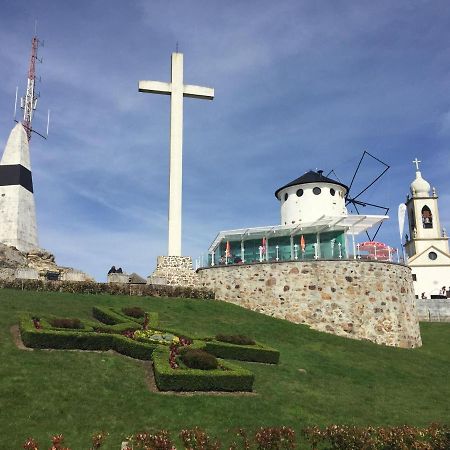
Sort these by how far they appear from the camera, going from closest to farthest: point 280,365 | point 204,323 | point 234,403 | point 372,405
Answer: point 234,403
point 372,405
point 280,365
point 204,323

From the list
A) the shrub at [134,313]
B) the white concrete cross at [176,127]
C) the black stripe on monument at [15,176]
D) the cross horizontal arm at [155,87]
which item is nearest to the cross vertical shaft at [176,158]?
the white concrete cross at [176,127]

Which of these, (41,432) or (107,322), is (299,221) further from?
(41,432)

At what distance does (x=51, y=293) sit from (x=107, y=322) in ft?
23.2

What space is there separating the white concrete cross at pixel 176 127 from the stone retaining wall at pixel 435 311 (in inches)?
1068

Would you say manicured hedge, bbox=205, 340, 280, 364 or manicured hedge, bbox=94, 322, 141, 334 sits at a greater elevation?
manicured hedge, bbox=94, 322, 141, 334

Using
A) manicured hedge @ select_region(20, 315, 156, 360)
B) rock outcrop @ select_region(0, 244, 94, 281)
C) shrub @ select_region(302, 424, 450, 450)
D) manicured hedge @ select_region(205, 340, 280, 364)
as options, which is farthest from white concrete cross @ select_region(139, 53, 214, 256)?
shrub @ select_region(302, 424, 450, 450)

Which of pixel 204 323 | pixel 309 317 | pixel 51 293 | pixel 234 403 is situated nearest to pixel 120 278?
pixel 51 293

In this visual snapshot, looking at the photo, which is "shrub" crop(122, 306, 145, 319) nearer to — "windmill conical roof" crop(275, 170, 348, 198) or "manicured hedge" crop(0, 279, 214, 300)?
"manicured hedge" crop(0, 279, 214, 300)

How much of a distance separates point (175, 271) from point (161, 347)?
50.7 ft

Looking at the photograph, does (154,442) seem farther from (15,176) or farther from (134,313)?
(15,176)

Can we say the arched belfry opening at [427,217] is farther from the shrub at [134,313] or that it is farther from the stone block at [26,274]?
the stone block at [26,274]

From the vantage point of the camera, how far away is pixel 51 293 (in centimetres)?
3038

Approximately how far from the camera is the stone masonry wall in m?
33.5

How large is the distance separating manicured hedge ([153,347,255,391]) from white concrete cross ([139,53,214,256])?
1764 cm
